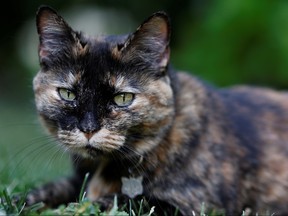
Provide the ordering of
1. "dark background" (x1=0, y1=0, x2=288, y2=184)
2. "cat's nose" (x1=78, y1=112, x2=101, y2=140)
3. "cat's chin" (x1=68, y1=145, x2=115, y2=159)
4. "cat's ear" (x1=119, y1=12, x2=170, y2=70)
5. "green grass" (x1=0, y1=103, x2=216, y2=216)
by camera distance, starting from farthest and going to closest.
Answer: "dark background" (x1=0, y1=0, x2=288, y2=184) < "cat's ear" (x1=119, y1=12, x2=170, y2=70) < "cat's chin" (x1=68, y1=145, x2=115, y2=159) < "cat's nose" (x1=78, y1=112, x2=101, y2=140) < "green grass" (x1=0, y1=103, x2=216, y2=216)

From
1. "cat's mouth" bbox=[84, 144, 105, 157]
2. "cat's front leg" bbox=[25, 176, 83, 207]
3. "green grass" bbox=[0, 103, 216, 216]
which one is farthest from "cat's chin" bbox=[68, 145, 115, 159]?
"cat's front leg" bbox=[25, 176, 83, 207]

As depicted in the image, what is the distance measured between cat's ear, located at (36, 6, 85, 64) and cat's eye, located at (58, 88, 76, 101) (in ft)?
0.66

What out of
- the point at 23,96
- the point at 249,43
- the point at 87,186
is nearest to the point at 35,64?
the point at 23,96

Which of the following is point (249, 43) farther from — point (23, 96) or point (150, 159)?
point (23, 96)

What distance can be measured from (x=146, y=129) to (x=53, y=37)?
27.5 inches

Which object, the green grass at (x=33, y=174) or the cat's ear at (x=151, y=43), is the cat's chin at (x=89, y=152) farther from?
the cat's ear at (x=151, y=43)

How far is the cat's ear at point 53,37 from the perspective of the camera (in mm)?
2898

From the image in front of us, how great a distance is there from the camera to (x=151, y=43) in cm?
297

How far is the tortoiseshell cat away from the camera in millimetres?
2793

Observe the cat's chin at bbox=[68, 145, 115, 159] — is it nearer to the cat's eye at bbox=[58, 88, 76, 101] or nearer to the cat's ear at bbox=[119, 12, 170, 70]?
the cat's eye at bbox=[58, 88, 76, 101]

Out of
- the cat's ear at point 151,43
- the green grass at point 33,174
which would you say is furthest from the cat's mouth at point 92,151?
the cat's ear at point 151,43

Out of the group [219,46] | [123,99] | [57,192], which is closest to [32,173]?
[57,192]

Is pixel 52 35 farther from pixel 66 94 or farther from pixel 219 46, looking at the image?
pixel 219 46

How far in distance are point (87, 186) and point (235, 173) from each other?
2.87 ft
